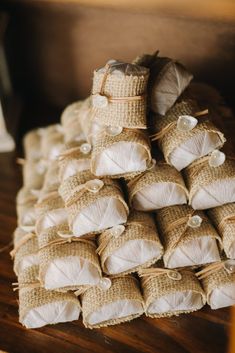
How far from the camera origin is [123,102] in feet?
5.10

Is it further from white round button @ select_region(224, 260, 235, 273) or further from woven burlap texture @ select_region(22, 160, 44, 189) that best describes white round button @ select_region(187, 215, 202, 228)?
woven burlap texture @ select_region(22, 160, 44, 189)

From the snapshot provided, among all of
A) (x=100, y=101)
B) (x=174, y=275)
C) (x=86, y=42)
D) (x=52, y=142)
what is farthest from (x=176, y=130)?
(x=86, y=42)

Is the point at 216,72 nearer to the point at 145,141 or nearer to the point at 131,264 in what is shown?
the point at 145,141

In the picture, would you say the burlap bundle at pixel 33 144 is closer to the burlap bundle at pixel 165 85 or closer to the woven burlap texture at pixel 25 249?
the woven burlap texture at pixel 25 249

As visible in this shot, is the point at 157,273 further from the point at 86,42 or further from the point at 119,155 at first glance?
the point at 86,42

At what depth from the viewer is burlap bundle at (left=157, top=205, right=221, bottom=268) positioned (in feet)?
5.36

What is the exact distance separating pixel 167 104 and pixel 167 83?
0.08m

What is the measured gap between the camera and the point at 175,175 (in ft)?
5.49

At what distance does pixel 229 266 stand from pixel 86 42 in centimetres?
173

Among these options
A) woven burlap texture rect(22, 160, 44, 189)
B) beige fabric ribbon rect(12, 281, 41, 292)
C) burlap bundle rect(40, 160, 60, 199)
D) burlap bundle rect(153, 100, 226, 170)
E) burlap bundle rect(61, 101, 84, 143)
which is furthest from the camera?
woven burlap texture rect(22, 160, 44, 189)

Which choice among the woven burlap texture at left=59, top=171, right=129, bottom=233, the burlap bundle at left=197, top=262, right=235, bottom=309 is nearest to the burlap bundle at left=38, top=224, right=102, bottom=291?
the woven burlap texture at left=59, top=171, right=129, bottom=233

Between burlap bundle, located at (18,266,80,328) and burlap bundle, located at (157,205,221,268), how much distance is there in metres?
0.41

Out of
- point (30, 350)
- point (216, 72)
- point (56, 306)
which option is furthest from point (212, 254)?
point (216, 72)

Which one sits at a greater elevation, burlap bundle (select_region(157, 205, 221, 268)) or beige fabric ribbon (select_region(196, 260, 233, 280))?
burlap bundle (select_region(157, 205, 221, 268))
